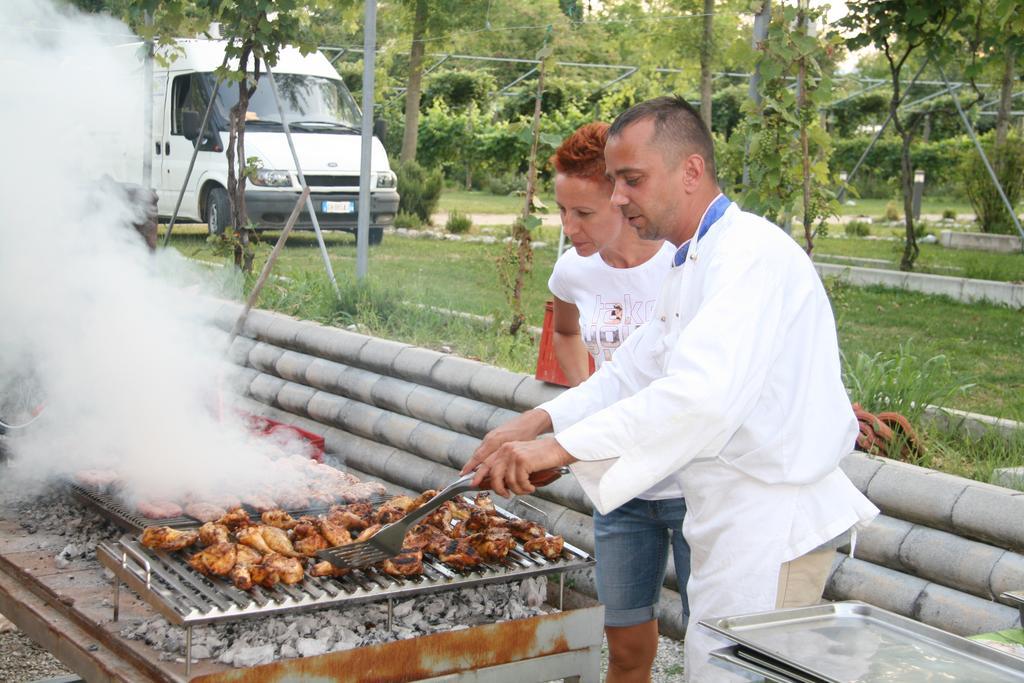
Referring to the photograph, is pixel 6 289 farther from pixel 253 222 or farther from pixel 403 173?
pixel 403 173

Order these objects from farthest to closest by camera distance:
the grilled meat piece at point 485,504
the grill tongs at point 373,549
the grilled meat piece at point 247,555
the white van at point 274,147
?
the white van at point 274,147 → the grilled meat piece at point 485,504 → the grilled meat piece at point 247,555 → the grill tongs at point 373,549

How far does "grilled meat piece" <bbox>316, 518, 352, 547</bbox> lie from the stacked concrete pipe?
1054 millimetres

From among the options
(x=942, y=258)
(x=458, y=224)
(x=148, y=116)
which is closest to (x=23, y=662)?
(x=148, y=116)

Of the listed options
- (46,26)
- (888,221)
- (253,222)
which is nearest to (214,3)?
(46,26)

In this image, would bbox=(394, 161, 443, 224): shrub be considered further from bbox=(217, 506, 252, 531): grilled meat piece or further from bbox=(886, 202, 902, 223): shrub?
bbox=(217, 506, 252, 531): grilled meat piece

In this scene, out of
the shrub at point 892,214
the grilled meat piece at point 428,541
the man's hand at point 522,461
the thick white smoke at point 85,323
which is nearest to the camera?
the man's hand at point 522,461

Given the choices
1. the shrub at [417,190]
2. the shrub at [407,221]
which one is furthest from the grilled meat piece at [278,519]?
the shrub at [417,190]

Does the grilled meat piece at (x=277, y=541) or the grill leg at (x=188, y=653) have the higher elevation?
the grilled meat piece at (x=277, y=541)

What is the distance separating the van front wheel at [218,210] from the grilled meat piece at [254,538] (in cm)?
961

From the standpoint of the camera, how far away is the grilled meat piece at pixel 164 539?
3.46 metres

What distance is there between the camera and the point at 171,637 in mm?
3303

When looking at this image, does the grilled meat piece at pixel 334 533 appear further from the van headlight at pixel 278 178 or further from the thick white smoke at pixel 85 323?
the van headlight at pixel 278 178

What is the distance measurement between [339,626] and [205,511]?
2.61ft

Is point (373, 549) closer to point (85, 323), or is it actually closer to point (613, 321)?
point (613, 321)
